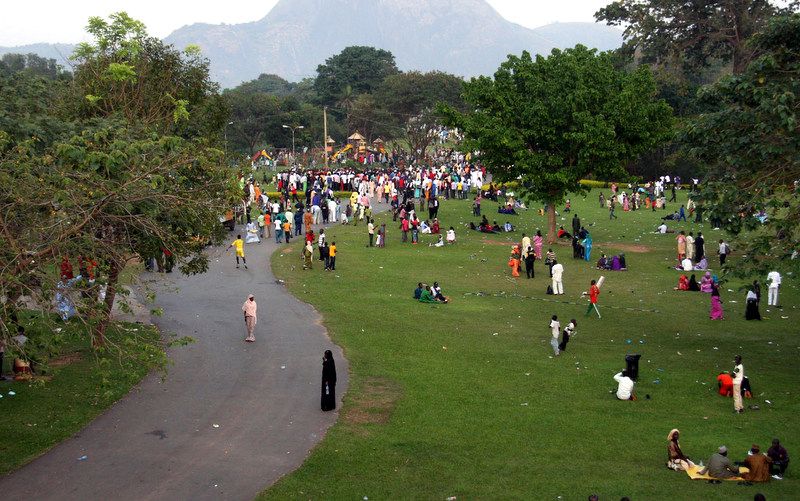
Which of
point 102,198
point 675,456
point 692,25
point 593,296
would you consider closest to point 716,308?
point 593,296

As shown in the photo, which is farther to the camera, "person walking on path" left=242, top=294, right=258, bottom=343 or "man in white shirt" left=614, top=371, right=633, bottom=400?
"person walking on path" left=242, top=294, right=258, bottom=343

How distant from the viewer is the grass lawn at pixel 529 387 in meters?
14.1

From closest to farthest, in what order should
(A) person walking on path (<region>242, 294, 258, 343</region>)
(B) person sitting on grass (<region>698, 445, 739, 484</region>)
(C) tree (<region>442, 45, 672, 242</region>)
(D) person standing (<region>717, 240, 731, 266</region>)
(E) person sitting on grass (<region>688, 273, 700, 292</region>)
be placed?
(B) person sitting on grass (<region>698, 445, 739, 484</region>) → (A) person walking on path (<region>242, 294, 258, 343</region>) → (E) person sitting on grass (<region>688, 273, 700, 292</region>) → (D) person standing (<region>717, 240, 731, 266</region>) → (C) tree (<region>442, 45, 672, 242</region>)

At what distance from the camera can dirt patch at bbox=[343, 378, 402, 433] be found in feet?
55.6

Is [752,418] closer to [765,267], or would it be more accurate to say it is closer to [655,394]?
[655,394]

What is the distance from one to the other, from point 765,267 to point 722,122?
11.9 ft

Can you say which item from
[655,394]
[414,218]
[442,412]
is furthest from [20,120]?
[414,218]

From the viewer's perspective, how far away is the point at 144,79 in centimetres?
3002

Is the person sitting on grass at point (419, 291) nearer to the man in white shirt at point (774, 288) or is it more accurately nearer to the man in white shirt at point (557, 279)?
the man in white shirt at point (557, 279)

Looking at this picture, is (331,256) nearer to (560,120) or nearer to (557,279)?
(557,279)

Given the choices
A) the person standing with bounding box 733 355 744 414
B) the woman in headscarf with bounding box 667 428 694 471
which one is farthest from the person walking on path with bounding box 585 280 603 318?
the woman in headscarf with bounding box 667 428 694 471

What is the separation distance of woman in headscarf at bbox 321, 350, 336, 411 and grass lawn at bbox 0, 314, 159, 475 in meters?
3.45

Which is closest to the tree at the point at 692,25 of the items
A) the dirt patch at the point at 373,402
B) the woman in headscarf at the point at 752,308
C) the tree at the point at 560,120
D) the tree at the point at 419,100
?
the tree at the point at 560,120

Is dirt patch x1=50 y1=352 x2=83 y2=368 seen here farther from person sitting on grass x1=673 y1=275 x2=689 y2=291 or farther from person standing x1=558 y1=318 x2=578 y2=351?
person sitting on grass x1=673 y1=275 x2=689 y2=291
